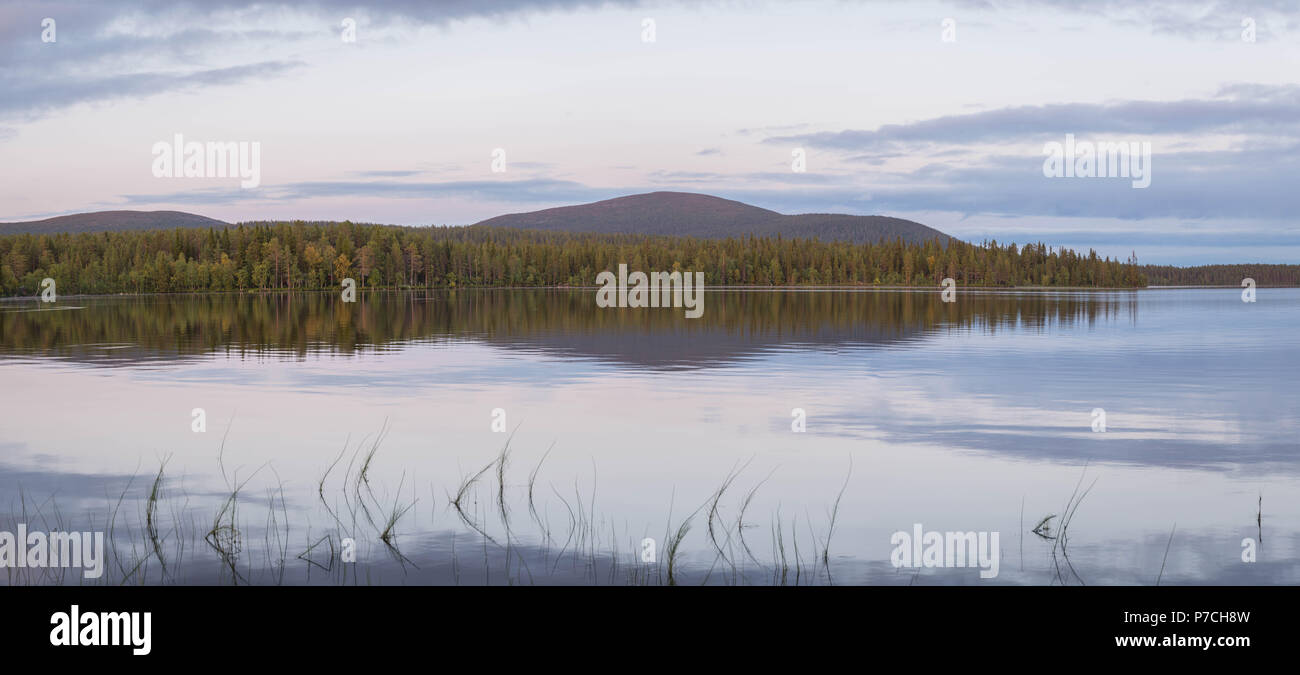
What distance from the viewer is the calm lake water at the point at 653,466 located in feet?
41.6

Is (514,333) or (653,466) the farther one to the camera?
(514,333)

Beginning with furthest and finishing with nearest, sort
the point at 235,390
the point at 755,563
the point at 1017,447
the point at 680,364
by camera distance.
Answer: the point at 680,364 < the point at 235,390 < the point at 1017,447 < the point at 755,563

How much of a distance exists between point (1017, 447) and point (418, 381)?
1858cm

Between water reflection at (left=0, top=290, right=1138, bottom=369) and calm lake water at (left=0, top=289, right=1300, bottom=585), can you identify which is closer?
calm lake water at (left=0, top=289, right=1300, bottom=585)

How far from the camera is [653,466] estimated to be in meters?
18.5

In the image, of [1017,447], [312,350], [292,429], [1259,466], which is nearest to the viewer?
[1259,466]

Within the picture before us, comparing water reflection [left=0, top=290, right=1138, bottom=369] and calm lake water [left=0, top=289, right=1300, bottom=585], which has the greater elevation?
water reflection [left=0, top=290, right=1138, bottom=369]

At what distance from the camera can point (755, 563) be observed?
1249cm

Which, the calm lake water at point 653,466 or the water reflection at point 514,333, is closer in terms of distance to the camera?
the calm lake water at point 653,466

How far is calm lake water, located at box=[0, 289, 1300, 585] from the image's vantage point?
1269 cm

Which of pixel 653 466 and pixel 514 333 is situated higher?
pixel 514 333

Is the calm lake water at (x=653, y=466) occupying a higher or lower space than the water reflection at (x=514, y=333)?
lower
